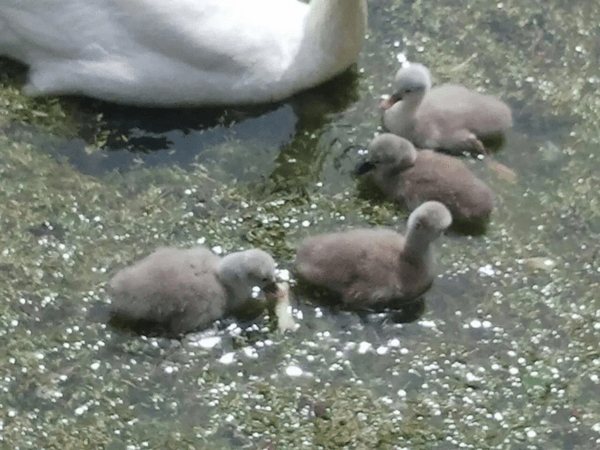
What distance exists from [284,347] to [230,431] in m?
0.20

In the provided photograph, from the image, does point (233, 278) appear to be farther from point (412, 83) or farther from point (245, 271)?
point (412, 83)

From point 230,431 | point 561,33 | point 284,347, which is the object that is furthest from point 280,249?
point 561,33

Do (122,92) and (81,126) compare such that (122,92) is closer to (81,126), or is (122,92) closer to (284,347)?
(81,126)

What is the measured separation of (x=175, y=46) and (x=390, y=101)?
1.53 ft

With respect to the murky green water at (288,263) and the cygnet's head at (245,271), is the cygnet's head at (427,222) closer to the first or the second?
the murky green water at (288,263)

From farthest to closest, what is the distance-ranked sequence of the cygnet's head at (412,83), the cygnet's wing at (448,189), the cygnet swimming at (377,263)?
the cygnet's head at (412,83), the cygnet's wing at (448,189), the cygnet swimming at (377,263)

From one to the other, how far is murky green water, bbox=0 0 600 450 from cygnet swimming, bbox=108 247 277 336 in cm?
5

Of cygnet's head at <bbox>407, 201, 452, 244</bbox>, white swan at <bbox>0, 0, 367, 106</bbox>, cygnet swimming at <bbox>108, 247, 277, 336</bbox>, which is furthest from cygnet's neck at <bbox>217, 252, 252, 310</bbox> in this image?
white swan at <bbox>0, 0, 367, 106</bbox>

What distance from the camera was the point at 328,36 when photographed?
2564 mm

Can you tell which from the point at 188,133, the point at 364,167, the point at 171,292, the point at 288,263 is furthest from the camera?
the point at 188,133

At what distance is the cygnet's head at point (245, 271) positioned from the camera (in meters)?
2.14

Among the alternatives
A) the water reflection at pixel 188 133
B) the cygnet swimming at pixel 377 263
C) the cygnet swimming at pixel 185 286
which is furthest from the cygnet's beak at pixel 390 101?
the cygnet swimming at pixel 185 286

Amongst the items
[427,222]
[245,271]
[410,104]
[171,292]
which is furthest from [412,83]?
[171,292]

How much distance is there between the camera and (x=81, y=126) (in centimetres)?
253
